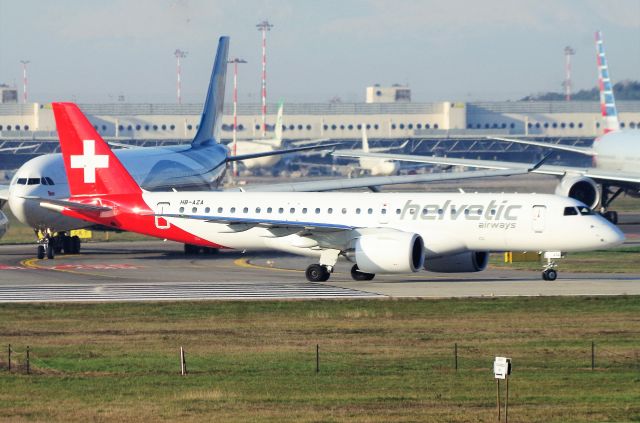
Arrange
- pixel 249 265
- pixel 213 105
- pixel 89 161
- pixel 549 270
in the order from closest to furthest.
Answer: pixel 549 270
pixel 89 161
pixel 249 265
pixel 213 105

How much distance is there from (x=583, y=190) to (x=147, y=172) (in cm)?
2630

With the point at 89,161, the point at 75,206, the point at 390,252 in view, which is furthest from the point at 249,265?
the point at 390,252

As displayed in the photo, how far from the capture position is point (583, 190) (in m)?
77.1

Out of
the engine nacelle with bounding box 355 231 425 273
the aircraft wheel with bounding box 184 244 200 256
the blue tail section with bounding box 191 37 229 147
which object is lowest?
the aircraft wheel with bounding box 184 244 200 256

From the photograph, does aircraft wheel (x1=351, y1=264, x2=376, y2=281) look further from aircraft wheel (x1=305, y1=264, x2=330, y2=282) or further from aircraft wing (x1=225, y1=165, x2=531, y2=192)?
aircraft wing (x1=225, y1=165, x2=531, y2=192)

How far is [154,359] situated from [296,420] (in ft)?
26.3

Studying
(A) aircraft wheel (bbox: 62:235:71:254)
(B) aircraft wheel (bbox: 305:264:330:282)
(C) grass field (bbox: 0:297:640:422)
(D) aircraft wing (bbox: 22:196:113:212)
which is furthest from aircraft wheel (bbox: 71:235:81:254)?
(C) grass field (bbox: 0:297:640:422)

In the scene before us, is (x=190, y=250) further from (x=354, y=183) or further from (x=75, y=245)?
(x=354, y=183)

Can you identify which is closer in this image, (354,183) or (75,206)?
(75,206)

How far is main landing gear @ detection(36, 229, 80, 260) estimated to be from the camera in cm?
6194

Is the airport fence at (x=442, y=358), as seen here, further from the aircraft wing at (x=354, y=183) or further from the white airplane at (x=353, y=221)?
the aircraft wing at (x=354, y=183)

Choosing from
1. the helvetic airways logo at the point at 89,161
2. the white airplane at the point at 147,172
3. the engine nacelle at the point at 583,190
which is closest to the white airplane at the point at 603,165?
the engine nacelle at the point at 583,190

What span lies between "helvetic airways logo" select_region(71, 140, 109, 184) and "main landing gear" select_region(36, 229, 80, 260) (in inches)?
280

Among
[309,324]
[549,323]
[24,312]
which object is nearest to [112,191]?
[24,312]
